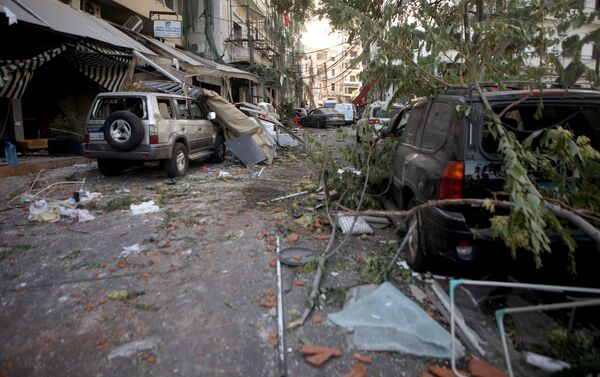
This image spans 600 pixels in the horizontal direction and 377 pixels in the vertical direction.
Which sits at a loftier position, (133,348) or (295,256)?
(295,256)

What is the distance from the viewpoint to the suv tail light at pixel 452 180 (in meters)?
3.47

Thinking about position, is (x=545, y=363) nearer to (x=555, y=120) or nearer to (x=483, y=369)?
(x=483, y=369)

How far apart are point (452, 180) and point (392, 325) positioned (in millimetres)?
1283

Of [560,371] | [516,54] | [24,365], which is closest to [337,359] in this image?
[560,371]

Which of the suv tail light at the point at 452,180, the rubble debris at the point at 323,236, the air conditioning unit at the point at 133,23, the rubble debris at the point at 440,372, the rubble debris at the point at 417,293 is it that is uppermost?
the air conditioning unit at the point at 133,23

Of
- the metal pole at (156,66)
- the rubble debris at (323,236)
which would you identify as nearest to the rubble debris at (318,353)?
the rubble debris at (323,236)

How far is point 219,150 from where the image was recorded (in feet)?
38.5

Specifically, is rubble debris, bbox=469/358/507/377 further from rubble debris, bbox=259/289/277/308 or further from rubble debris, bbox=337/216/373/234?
rubble debris, bbox=337/216/373/234

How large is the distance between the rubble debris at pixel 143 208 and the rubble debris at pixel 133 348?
3.63 m

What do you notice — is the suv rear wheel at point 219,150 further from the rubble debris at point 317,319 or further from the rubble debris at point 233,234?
the rubble debris at point 317,319

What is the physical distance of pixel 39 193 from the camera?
7340 millimetres

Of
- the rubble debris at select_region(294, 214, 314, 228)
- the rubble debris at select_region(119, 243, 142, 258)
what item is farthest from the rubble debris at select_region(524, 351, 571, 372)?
the rubble debris at select_region(119, 243, 142, 258)

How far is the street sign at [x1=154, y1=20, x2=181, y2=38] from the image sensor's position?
16.0m

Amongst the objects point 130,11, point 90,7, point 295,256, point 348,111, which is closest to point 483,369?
point 295,256
